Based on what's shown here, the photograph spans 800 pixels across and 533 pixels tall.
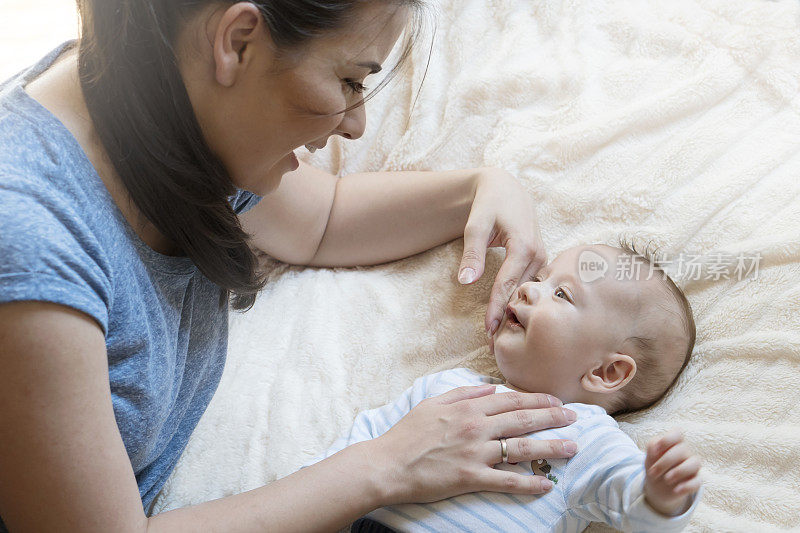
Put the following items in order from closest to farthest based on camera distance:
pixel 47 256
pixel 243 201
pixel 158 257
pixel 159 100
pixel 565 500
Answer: pixel 47 256 → pixel 159 100 → pixel 158 257 → pixel 565 500 → pixel 243 201

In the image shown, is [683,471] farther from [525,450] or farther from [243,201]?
[243,201]

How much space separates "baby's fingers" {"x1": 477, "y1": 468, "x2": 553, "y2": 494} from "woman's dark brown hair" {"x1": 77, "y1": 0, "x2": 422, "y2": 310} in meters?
0.49

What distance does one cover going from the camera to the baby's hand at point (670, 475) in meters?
0.86

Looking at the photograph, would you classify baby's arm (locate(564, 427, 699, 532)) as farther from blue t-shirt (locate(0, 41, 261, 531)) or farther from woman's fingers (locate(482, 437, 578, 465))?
blue t-shirt (locate(0, 41, 261, 531))

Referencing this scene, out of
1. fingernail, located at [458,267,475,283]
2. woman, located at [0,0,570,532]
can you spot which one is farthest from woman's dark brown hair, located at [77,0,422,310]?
fingernail, located at [458,267,475,283]

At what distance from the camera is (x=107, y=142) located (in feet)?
2.78

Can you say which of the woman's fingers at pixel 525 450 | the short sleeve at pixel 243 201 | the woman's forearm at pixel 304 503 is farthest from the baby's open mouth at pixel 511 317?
the short sleeve at pixel 243 201

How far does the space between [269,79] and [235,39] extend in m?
0.06

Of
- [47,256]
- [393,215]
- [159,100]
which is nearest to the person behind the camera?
[47,256]

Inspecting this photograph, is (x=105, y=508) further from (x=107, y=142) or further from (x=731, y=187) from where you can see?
(x=731, y=187)

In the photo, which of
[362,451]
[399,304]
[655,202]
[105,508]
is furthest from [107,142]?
[655,202]

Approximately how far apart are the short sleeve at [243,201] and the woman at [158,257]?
5.3 inches

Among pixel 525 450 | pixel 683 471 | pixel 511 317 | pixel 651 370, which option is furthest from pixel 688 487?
pixel 511 317

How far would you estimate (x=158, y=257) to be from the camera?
0.93 metres
